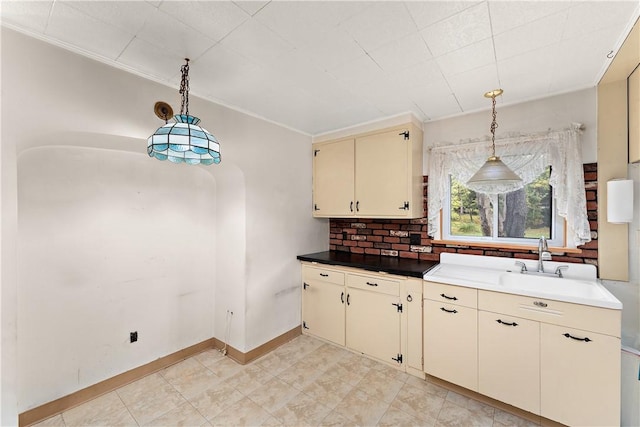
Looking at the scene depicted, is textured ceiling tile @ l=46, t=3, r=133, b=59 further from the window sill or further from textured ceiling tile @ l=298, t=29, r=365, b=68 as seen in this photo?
the window sill

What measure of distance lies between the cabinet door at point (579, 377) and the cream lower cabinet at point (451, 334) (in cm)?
41

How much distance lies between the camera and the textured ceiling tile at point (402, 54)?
5.12ft

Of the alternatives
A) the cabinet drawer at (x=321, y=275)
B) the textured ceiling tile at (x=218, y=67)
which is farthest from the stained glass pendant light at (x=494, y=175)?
the textured ceiling tile at (x=218, y=67)

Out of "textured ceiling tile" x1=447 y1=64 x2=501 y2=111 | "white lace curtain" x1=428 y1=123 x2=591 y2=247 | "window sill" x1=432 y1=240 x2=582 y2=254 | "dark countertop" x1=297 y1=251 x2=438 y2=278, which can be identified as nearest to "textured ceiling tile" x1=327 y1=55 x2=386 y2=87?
"textured ceiling tile" x1=447 y1=64 x2=501 y2=111

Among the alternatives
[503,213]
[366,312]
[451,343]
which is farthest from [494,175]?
[366,312]

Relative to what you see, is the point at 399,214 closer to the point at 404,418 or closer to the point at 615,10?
the point at 404,418

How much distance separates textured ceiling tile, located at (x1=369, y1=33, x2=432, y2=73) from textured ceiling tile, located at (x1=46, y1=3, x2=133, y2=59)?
4.67 ft

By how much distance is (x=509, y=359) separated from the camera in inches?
75.4

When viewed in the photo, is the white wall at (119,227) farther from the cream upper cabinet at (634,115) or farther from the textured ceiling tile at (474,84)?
the cream upper cabinet at (634,115)

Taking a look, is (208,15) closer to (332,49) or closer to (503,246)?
(332,49)

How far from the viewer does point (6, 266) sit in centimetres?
146

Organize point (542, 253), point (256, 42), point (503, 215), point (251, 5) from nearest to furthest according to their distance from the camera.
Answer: point (251, 5) → point (256, 42) → point (542, 253) → point (503, 215)

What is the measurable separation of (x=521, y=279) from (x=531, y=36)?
5.79ft

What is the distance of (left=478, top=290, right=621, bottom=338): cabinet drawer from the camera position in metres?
1.62
